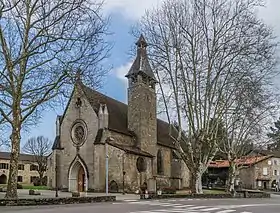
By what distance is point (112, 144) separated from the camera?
4619 cm

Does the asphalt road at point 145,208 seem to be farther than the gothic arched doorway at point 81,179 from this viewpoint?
No

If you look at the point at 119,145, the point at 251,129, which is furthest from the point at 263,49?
the point at 119,145

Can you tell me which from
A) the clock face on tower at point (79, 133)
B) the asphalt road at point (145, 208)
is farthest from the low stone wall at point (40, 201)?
the clock face on tower at point (79, 133)

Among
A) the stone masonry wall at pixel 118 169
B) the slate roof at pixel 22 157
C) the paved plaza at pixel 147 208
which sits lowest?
the paved plaza at pixel 147 208

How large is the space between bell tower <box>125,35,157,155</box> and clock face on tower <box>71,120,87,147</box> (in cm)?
596

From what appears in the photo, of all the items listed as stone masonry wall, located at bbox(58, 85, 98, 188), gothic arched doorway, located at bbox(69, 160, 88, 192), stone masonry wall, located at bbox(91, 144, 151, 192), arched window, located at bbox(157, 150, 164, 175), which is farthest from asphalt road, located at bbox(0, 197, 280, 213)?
arched window, located at bbox(157, 150, 164, 175)

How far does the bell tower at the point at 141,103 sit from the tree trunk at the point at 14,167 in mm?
26980

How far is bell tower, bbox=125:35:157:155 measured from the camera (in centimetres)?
5184

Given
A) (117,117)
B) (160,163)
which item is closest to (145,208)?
(117,117)

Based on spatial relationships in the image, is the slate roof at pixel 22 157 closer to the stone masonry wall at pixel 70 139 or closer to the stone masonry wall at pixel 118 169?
the stone masonry wall at pixel 70 139

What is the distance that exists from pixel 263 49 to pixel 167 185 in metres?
28.7

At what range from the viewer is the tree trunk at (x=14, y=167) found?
24.6 metres

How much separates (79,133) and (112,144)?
231 inches

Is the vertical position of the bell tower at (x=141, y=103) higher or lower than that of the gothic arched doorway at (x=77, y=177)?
higher
